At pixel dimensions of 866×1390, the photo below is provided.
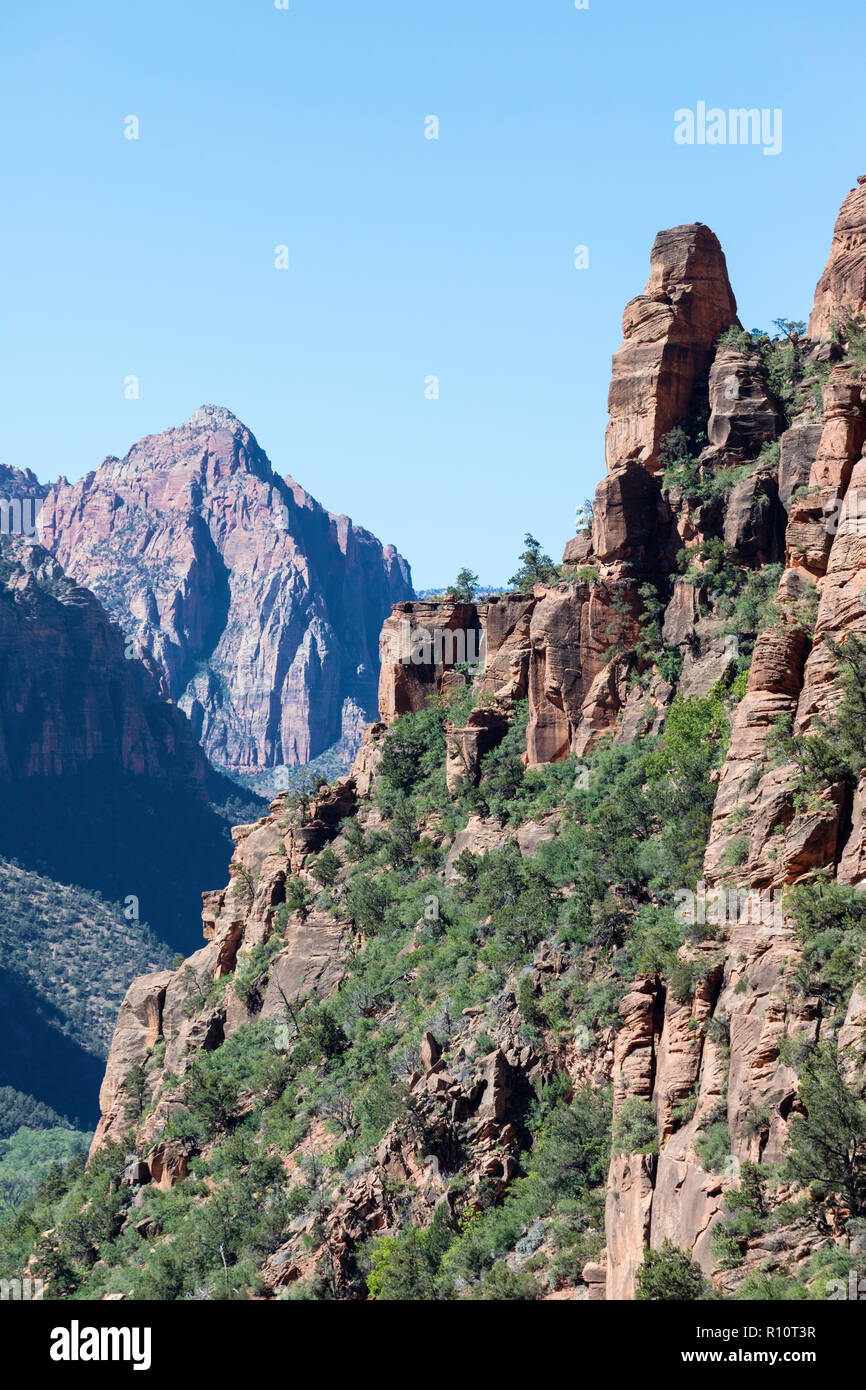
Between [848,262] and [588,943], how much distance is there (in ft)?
98.2

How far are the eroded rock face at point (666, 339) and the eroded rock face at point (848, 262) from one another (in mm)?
7993

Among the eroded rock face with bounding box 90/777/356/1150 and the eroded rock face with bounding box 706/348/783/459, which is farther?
the eroded rock face with bounding box 90/777/356/1150

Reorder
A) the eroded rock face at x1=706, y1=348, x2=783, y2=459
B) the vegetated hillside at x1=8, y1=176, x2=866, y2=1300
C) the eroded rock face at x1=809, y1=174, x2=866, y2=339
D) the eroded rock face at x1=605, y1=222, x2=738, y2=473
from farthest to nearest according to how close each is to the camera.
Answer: the eroded rock face at x1=605, y1=222, x2=738, y2=473
the eroded rock face at x1=706, y1=348, x2=783, y2=459
the eroded rock face at x1=809, y1=174, x2=866, y2=339
the vegetated hillside at x1=8, y1=176, x2=866, y2=1300

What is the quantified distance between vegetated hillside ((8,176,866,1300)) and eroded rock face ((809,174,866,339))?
0.20 m

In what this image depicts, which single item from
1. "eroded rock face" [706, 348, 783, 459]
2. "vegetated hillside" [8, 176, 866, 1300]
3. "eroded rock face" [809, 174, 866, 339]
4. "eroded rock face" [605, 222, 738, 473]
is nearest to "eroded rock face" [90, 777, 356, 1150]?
"vegetated hillside" [8, 176, 866, 1300]

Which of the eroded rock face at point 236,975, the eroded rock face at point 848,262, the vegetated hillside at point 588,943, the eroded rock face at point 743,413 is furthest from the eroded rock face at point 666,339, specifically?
the eroded rock face at point 236,975

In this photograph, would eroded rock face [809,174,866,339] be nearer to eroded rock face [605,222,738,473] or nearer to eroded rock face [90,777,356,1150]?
eroded rock face [605,222,738,473]

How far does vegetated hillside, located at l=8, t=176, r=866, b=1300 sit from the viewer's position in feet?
135

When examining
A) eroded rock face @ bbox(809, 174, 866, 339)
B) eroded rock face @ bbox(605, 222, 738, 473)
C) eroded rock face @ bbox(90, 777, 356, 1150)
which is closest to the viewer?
eroded rock face @ bbox(809, 174, 866, 339)

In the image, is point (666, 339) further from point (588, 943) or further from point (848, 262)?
point (588, 943)

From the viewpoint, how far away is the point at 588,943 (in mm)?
64375

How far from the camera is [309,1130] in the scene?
71375 millimetres

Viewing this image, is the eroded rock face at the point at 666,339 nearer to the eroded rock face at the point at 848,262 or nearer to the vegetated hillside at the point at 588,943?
the vegetated hillside at the point at 588,943
